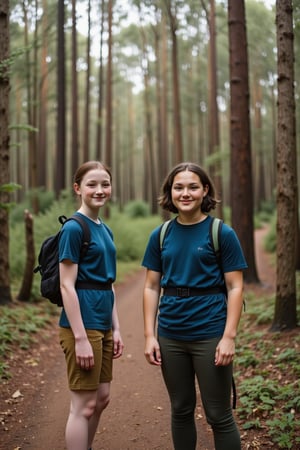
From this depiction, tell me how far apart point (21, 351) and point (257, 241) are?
1720 centimetres

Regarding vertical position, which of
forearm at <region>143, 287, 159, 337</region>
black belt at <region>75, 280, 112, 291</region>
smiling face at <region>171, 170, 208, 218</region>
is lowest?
forearm at <region>143, 287, 159, 337</region>

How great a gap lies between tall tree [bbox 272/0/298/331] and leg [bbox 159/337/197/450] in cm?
380

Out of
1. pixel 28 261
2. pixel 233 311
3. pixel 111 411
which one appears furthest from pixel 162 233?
pixel 28 261

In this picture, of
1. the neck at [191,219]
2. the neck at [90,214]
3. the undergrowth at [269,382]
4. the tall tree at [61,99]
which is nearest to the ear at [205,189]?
the neck at [191,219]

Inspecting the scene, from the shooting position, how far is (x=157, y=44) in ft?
83.1

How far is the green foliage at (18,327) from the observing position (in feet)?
20.1

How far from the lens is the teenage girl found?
2.86 metres

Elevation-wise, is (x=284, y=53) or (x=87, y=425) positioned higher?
(x=284, y=53)

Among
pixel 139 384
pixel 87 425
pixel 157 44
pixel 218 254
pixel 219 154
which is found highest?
pixel 157 44

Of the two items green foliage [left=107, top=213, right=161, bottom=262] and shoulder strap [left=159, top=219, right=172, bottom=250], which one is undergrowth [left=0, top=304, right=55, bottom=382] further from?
green foliage [left=107, top=213, right=161, bottom=262]

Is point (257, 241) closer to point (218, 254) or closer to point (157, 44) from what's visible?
point (157, 44)

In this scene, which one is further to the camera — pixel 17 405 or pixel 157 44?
pixel 157 44

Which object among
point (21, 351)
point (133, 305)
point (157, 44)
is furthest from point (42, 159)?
point (21, 351)

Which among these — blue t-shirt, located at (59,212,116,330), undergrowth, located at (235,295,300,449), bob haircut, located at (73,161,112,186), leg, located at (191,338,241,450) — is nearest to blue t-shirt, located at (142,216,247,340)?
leg, located at (191,338,241,450)
